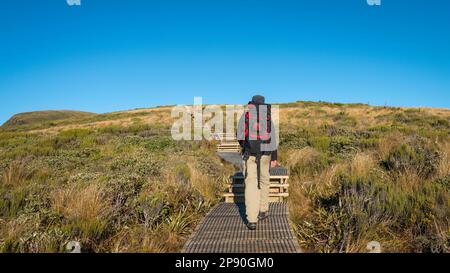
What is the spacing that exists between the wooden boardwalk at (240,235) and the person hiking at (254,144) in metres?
0.26

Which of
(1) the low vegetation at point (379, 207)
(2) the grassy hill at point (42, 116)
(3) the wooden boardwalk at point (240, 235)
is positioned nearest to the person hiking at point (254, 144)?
(3) the wooden boardwalk at point (240, 235)

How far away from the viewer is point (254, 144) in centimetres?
484

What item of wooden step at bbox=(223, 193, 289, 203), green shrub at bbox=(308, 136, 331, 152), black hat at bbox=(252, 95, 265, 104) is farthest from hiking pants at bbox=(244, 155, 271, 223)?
green shrub at bbox=(308, 136, 331, 152)

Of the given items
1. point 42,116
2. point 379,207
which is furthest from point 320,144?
point 42,116

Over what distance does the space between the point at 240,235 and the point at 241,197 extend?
2415 mm

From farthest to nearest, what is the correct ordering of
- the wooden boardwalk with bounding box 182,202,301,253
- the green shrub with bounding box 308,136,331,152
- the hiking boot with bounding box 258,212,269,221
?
the green shrub with bounding box 308,136,331,152
the hiking boot with bounding box 258,212,269,221
the wooden boardwalk with bounding box 182,202,301,253

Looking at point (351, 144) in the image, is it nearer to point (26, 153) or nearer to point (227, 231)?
point (227, 231)

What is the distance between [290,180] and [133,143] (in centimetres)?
958

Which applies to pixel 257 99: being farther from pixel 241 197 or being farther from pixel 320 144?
pixel 320 144

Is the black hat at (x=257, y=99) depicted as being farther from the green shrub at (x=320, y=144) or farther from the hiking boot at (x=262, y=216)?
the green shrub at (x=320, y=144)

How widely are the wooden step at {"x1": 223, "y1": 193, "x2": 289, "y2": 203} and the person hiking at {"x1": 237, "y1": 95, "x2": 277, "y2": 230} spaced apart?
71.5 inches

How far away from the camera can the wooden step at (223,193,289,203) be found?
6730 mm

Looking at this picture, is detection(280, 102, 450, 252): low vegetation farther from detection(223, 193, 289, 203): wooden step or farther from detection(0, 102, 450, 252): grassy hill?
detection(223, 193, 289, 203): wooden step
